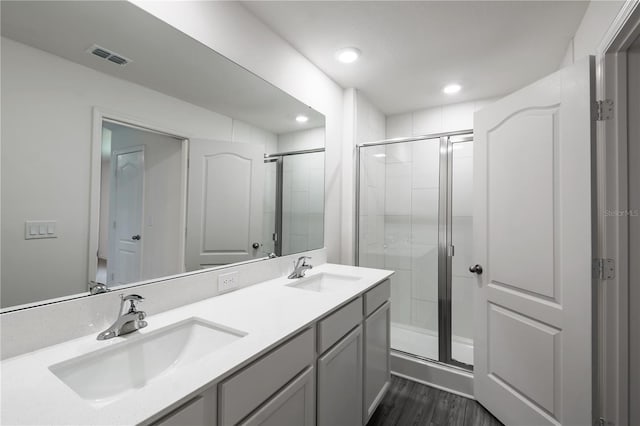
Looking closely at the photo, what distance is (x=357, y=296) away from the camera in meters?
1.51

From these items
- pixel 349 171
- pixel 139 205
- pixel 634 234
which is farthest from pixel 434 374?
pixel 139 205

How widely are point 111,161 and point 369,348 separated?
1573mm

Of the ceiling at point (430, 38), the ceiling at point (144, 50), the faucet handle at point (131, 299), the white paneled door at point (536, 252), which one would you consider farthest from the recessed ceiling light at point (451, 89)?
the faucet handle at point (131, 299)

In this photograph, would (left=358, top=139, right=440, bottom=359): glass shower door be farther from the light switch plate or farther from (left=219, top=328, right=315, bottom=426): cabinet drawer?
the light switch plate

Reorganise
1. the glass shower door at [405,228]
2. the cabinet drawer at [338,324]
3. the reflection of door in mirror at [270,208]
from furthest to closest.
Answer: the glass shower door at [405,228]
the reflection of door in mirror at [270,208]
the cabinet drawer at [338,324]

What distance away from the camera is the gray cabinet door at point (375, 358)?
64.0 inches

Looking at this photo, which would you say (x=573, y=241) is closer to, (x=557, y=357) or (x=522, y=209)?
(x=522, y=209)

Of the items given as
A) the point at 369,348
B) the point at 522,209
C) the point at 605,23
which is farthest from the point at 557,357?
the point at 605,23

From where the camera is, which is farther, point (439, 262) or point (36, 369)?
point (439, 262)

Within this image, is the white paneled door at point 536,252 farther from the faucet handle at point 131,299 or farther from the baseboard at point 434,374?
the faucet handle at point 131,299

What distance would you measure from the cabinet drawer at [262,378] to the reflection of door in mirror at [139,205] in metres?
0.64

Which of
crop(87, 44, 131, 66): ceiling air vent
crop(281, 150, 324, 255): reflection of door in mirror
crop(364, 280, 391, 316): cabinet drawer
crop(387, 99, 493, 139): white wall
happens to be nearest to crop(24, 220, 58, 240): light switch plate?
crop(87, 44, 131, 66): ceiling air vent

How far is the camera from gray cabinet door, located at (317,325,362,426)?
3.98 ft

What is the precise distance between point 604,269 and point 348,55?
76.4 inches
